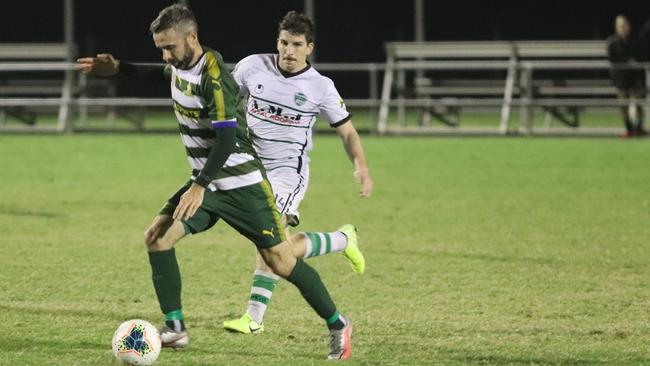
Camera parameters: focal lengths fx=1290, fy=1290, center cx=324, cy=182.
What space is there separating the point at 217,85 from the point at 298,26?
48.9 inches

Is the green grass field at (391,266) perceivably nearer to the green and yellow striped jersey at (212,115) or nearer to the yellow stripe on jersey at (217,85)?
the green and yellow striped jersey at (212,115)

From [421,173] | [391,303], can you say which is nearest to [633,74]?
[421,173]

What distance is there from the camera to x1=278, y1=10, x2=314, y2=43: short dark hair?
6.91 meters

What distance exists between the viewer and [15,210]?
1247cm

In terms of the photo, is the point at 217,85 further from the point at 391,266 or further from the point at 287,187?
the point at 391,266

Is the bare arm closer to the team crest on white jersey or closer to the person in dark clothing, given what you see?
the team crest on white jersey

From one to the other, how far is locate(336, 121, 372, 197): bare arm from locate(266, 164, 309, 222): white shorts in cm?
46

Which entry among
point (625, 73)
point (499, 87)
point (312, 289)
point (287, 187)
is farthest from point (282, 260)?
point (499, 87)

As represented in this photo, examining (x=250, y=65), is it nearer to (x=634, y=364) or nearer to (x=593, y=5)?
(x=634, y=364)

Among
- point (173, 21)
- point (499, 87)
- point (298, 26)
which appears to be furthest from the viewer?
point (499, 87)

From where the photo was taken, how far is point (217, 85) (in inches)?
228

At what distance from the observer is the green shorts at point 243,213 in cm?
605

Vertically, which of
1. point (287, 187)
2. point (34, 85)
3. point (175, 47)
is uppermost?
point (175, 47)

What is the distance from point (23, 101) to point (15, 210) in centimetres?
1042
